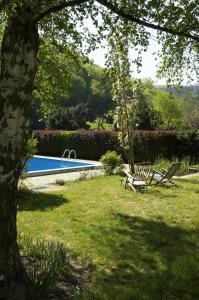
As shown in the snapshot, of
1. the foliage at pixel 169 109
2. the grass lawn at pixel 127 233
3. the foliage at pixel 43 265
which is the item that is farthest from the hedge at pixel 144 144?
the foliage at pixel 169 109

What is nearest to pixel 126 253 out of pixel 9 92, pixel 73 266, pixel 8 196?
pixel 73 266

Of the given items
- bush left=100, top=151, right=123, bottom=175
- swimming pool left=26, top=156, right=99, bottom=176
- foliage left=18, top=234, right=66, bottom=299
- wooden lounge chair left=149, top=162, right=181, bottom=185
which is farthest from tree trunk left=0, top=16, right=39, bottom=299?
swimming pool left=26, top=156, right=99, bottom=176

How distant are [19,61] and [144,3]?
2228 mm

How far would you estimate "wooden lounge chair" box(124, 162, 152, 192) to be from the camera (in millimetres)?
12281

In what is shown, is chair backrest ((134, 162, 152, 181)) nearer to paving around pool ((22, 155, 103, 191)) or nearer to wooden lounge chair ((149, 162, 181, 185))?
wooden lounge chair ((149, 162, 181, 185))

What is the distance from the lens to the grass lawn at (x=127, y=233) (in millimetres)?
5068

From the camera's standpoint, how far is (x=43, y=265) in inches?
193

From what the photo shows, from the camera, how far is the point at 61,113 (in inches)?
1710

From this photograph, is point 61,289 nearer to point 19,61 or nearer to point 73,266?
point 73,266

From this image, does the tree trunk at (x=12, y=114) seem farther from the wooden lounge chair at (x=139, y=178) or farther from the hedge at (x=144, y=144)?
the hedge at (x=144, y=144)

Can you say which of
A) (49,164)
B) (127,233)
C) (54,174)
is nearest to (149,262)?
(127,233)

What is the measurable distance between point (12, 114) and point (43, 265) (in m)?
1.94

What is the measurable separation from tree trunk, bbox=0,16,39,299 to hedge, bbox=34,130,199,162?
18375mm

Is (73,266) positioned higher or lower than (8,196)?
lower
